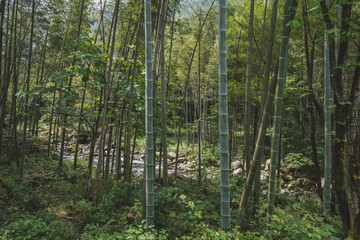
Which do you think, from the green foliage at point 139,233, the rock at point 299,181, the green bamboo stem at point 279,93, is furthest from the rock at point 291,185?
the green foliage at point 139,233

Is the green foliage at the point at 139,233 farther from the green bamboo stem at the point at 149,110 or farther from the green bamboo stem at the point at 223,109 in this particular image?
the green bamboo stem at the point at 223,109

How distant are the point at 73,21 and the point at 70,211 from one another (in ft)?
17.8

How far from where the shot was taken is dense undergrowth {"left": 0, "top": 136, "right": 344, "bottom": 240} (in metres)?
2.04

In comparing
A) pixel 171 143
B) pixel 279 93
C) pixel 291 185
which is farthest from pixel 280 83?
pixel 291 185

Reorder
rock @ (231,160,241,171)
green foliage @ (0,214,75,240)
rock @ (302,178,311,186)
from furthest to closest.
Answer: rock @ (231,160,241,171) < rock @ (302,178,311,186) < green foliage @ (0,214,75,240)

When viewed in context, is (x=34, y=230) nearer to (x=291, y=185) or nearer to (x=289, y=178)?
(x=291, y=185)

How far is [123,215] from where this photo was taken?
3385 mm

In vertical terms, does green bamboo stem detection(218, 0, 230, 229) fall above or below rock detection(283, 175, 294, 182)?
above

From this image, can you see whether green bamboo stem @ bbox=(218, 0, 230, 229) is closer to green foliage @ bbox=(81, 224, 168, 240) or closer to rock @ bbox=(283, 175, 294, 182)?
green foliage @ bbox=(81, 224, 168, 240)

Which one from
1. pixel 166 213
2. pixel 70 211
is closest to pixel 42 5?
pixel 70 211

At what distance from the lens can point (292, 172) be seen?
9.08m

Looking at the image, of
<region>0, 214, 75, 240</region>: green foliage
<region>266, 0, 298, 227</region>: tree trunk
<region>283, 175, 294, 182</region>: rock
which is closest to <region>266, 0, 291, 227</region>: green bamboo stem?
<region>266, 0, 298, 227</region>: tree trunk

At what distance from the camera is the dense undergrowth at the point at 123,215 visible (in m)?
2.04

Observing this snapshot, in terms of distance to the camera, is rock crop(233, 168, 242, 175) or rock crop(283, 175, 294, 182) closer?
rock crop(283, 175, 294, 182)
